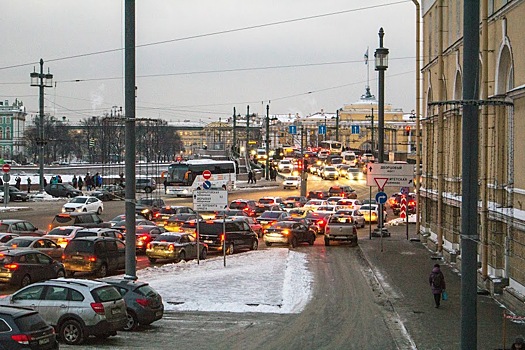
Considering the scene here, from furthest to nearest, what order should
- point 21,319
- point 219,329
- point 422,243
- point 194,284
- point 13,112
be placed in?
point 13,112 < point 422,243 < point 194,284 < point 219,329 < point 21,319

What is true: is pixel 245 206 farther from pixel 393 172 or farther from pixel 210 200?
pixel 210 200

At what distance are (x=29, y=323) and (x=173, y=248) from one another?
17330mm

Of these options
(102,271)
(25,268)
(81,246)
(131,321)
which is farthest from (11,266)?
(131,321)

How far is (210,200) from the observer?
93.5 ft

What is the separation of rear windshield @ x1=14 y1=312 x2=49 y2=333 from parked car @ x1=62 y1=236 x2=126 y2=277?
13286 mm

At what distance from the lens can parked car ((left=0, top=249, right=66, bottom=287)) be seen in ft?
76.2

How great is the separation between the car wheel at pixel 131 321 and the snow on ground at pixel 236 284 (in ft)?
9.74

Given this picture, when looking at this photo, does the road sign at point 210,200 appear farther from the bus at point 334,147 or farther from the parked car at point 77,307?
the bus at point 334,147

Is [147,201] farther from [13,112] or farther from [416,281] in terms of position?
[13,112]

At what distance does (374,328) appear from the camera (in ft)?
61.1

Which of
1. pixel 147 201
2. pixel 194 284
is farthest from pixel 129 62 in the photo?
pixel 147 201

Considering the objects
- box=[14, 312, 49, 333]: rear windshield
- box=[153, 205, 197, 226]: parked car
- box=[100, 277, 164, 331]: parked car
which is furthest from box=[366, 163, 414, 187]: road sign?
box=[14, 312, 49, 333]: rear windshield

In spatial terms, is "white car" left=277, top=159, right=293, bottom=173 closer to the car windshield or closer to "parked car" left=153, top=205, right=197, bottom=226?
"parked car" left=153, top=205, right=197, bottom=226

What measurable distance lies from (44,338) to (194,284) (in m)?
11.0
